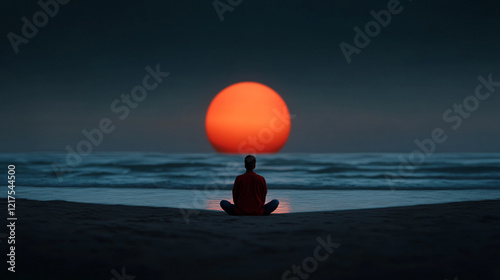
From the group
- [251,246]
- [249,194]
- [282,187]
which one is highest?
[282,187]

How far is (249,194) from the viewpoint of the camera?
21.9 ft

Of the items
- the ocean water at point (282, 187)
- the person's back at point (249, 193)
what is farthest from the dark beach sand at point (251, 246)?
the ocean water at point (282, 187)

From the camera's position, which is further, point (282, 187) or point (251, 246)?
point (282, 187)

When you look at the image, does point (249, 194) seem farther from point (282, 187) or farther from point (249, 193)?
point (282, 187)

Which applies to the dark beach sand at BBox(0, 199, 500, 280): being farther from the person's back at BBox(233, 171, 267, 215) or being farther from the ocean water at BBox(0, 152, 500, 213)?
the ocean water at BBox(0, 152, 500, 213)

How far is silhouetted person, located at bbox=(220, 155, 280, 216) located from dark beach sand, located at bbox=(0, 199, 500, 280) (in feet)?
1.10

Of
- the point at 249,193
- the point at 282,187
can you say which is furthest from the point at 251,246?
the point at 282,187

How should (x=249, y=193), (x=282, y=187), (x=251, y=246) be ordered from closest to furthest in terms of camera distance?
(x=251, y=246) < (x=249, y=193) < (x=282, y=187)

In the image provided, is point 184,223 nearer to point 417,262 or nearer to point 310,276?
point 310,276

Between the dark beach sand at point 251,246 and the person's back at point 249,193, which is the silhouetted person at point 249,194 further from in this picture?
the dark beach sand at point 251,246

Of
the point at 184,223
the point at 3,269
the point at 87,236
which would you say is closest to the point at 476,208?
the point at 184,223

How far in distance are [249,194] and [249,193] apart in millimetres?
20

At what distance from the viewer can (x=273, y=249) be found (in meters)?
4.32

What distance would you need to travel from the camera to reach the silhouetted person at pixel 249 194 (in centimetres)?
645
